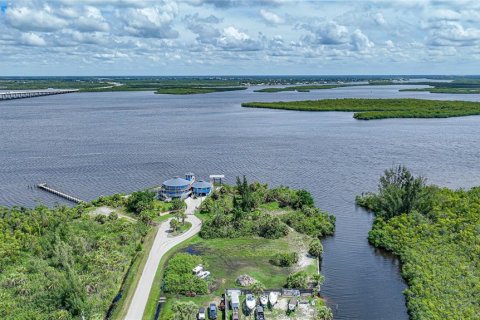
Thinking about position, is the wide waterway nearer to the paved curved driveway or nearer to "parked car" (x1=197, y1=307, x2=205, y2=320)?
"parked car" (x1=197, y1=307, x2=205, y2=320)

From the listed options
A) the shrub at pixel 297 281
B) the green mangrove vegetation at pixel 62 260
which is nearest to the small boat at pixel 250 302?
the shrub at pixel 297 281

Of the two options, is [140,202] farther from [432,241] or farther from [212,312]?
[432,241]

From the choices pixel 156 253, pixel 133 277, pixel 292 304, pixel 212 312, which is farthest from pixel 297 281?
pixel 156 253

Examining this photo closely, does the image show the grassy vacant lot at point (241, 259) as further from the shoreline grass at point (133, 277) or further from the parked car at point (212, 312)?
the shoreline grass at point (133, 277)

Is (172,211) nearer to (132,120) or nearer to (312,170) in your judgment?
(312,170)

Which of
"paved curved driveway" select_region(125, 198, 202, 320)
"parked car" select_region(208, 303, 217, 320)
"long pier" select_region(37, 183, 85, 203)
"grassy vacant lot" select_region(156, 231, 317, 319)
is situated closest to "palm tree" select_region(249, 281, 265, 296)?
"grassy vacant lot" select_region(156, 231, 317, 319)
